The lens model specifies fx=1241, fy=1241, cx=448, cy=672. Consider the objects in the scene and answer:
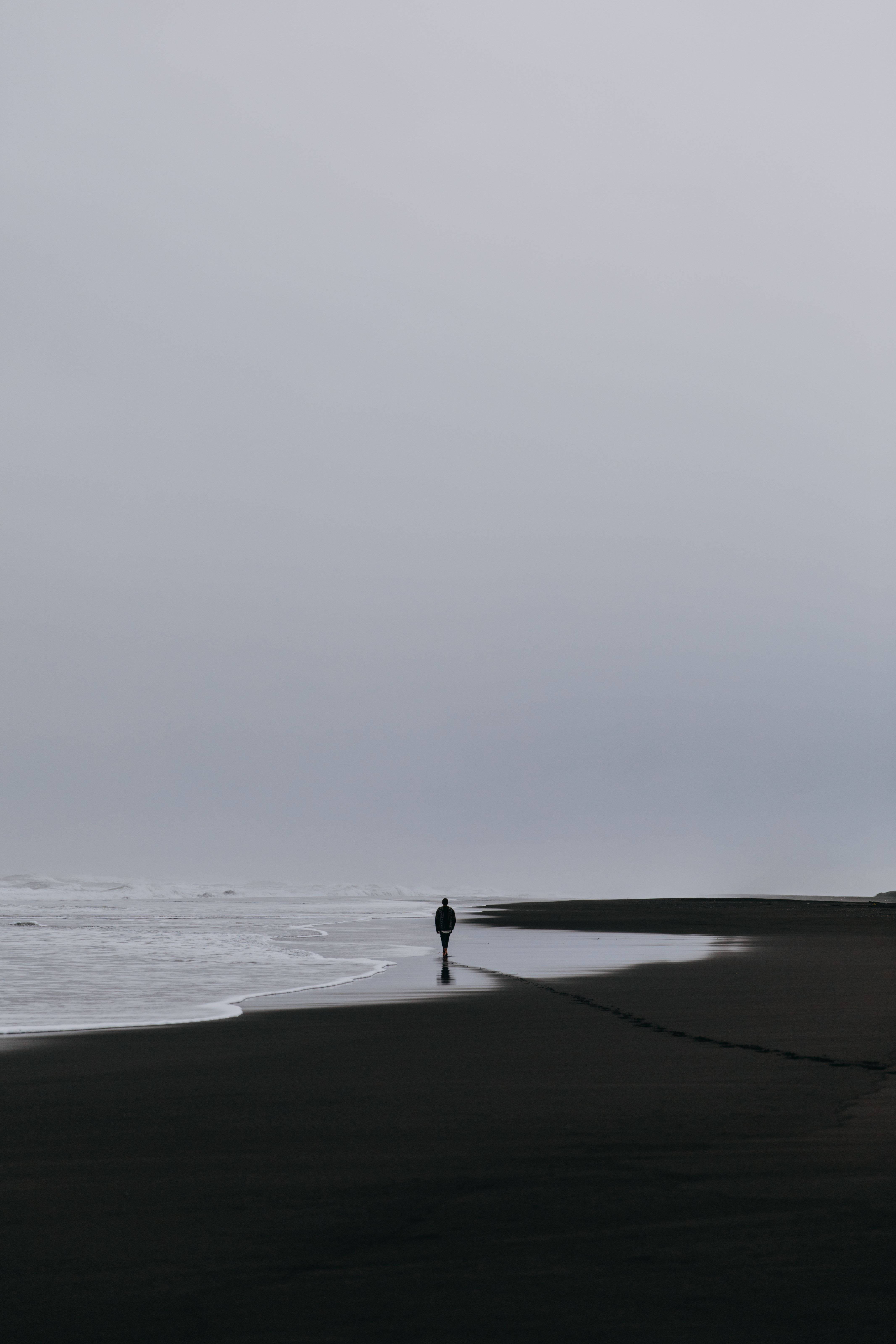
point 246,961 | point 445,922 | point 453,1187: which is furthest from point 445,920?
point 453,1187

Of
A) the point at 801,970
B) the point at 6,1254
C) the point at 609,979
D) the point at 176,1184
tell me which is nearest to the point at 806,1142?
the point at 176,1184

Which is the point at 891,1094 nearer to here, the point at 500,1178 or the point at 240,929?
the point at 500,1178

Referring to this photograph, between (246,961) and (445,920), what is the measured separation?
543 cm

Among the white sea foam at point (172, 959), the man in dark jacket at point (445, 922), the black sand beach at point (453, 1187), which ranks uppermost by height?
the man in dark jacket at point (445, 922)

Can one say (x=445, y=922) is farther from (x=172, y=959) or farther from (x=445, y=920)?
(x=172, y=959)

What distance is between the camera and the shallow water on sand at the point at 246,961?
20422mm

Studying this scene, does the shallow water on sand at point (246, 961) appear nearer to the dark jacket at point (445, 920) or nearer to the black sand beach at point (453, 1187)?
the dark jacket at point (445, 920)

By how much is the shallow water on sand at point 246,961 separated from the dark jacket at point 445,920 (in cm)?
97

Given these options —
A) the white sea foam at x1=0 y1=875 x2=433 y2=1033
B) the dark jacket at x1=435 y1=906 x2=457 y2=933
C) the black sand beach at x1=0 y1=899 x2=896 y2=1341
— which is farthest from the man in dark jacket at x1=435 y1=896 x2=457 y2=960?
the black sand beach at x1=0 y1=899 x2=896 y2=1341

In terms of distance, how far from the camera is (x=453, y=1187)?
760cm

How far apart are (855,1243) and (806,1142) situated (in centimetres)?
252

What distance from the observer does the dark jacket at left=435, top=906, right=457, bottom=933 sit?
2998cm

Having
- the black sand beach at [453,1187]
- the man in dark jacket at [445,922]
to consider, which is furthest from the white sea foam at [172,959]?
the black sand beach at [453,1187]

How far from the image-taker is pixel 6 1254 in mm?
6309
